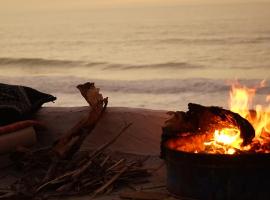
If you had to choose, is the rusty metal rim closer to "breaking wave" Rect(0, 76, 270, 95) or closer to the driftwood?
the driftwood

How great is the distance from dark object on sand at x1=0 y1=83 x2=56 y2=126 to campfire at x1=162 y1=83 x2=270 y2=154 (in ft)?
8.71

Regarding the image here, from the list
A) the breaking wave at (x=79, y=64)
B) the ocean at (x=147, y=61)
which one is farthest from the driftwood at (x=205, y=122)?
the breaking wave at (x=79, y=64)

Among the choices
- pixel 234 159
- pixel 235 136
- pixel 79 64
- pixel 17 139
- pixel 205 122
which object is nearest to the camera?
pixel 234 159

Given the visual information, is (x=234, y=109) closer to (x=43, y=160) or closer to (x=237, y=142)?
(x=237, y=142)

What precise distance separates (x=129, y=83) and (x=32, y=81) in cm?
440

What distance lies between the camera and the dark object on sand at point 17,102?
788 cm

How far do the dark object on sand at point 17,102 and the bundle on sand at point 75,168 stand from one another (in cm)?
72

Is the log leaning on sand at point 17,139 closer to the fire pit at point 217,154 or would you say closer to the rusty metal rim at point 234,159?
the fire pit at point 217,154

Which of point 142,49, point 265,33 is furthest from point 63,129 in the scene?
point 265,33

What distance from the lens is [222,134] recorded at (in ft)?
19.7

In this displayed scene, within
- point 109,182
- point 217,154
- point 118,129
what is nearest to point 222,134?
point 217,154

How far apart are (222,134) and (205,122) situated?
21cm

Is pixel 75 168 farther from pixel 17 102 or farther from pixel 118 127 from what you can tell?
pixel 17 102

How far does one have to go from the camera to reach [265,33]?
3884cm
